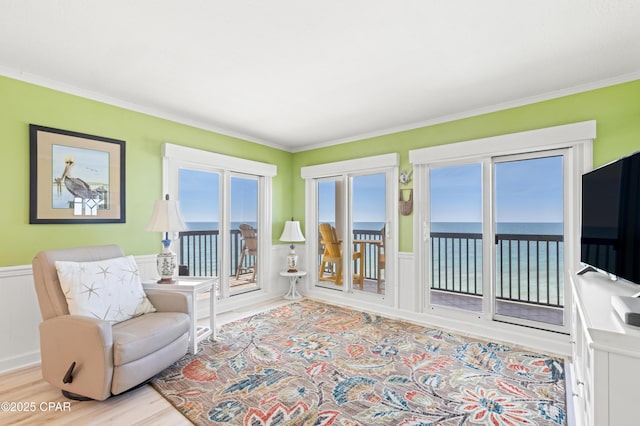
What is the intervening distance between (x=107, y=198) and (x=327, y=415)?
9.03 feet

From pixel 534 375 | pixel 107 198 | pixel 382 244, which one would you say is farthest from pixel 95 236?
pixel 534 375

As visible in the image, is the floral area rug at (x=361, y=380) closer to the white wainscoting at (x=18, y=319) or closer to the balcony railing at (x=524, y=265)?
the balcony railing at (x=524, y=265)

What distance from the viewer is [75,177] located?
2.82m

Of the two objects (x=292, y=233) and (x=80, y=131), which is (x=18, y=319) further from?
(x=292, y=233)

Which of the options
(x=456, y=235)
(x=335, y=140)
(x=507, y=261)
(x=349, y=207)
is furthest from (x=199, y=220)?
(x=507, y=261)

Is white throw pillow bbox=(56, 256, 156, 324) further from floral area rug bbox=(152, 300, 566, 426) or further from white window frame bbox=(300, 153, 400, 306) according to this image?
white window frame bbox=(300, 153, 400, 306)

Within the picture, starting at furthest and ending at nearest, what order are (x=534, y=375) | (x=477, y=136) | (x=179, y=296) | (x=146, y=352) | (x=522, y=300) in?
(x=522, y=300)
(x=477, y=136)
(x=179, y=296)
(x=534, y=375)
(x=146, y=352)

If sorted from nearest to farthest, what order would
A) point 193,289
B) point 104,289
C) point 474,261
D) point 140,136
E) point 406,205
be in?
point 104,289 → point 193,289 → point 140,136 → point 406,205 → point 474,261

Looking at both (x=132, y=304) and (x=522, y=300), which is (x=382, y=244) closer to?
(x=522, y=300)

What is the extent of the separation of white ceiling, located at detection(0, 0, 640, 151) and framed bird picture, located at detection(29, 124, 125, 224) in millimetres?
465

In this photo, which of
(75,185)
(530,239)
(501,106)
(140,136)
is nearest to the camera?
(75,185)

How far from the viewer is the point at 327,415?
189 cm

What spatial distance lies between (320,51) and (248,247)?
9.94 ft

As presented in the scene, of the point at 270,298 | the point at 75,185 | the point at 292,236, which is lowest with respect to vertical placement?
the point at 270,298
